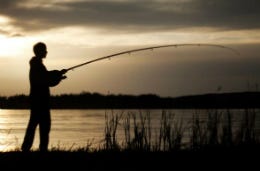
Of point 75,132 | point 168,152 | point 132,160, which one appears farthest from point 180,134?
point 75,132

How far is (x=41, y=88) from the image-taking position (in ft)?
31.1

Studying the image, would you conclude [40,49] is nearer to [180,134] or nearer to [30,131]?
[30,131]

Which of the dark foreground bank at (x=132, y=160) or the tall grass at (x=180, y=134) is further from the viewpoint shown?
the tall grass at (x=180, y=134)

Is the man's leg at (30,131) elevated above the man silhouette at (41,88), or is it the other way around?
the man silhouette at (41,88)

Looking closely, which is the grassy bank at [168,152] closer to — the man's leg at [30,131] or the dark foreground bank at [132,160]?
the dark foreground bank at [132,160]

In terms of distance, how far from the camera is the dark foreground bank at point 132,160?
29.1 feet

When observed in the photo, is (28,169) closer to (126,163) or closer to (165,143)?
(126,163)

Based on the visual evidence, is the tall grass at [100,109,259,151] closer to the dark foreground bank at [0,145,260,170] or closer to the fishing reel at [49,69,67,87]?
the dark foreground bank at [0,145,260,170]

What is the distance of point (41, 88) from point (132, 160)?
6.50 feet

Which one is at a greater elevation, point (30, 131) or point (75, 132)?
point (30, 131)

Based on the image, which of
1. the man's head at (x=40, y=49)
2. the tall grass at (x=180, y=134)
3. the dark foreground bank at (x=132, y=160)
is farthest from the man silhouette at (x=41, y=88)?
the tall grass at (x=180, y=134)

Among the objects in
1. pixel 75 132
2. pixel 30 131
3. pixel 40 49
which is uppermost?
pixel 40 49

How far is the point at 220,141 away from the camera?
12.2 meters

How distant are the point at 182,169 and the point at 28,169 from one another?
2.43 metres
